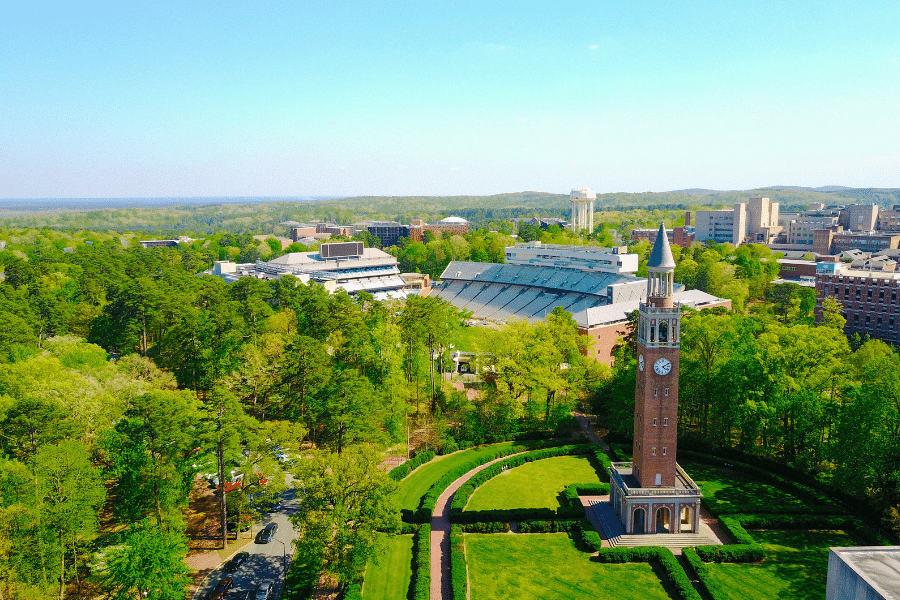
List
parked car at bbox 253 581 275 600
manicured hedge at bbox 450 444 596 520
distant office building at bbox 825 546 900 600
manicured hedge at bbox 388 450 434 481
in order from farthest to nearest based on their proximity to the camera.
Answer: manicured hedge at bbox 388 450 434 481 → manicured hedge at bbox 450 444 596 520 → parked car at bbox 253 581 275 600 → distant office building at bbox 825 546 900 600

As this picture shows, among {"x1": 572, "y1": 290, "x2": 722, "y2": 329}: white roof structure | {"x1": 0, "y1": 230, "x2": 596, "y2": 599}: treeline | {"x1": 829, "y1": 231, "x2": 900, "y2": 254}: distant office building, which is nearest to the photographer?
{"x1": 0, "y1": 230, "x2": 596, "y2": 599}: treeline

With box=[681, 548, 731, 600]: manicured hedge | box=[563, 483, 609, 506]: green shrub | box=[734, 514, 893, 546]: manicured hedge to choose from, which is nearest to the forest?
box=[734, 514, 893, 546]: manicured hedge

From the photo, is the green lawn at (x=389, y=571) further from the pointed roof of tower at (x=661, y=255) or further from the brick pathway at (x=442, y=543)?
the pointed roof of tower at (x=661, y=255)

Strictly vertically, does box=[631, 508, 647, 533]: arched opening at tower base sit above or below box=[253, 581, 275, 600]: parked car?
above

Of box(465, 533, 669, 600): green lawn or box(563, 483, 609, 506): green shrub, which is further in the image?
box(563, 483, 609, 506): green shrub

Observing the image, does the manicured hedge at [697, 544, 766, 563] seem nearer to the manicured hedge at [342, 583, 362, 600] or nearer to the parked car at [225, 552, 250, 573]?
the manicured hedge at [342, 583, 362, 600]

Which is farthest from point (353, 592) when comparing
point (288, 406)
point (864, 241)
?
point (864, 241)

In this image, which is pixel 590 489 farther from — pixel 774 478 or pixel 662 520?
pixel 774 478

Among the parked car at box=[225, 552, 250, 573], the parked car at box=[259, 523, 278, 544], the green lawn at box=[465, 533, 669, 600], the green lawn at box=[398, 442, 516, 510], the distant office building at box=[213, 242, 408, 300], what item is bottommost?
the green lawn at box=[465, 533, 669, 600]
